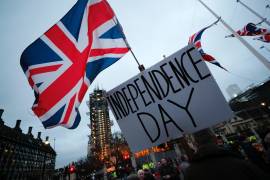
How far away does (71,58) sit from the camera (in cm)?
484

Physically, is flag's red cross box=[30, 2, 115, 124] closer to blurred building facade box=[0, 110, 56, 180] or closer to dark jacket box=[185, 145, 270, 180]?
dark jacket box=[185, 145, 270, 180]

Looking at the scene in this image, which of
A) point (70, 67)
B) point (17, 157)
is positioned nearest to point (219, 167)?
point (70, 67)

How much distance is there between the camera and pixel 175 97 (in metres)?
3.10

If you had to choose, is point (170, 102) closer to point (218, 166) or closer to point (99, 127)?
point (218, 166)

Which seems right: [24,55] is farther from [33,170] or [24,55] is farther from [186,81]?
[33,170]

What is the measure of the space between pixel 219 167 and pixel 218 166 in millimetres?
13

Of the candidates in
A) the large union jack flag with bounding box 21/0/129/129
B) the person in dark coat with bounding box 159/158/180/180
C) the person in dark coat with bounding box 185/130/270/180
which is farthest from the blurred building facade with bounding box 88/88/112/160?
the person in dark coat with bounding box 185/130/270/180

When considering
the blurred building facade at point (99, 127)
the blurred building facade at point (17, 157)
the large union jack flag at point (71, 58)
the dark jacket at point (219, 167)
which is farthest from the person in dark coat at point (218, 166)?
the blurred building facade at point (99, 127)

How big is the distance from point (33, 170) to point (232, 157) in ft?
245

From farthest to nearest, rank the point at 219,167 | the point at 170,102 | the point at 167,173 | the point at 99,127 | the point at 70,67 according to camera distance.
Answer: the point at 99,127 → the point at 167,173 → the point at 70,67 → the point at 170,102 → the point at 219,167

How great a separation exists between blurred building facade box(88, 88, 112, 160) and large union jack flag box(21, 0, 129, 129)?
117163mm

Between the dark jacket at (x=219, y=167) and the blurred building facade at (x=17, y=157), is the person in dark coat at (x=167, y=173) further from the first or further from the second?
the blurred building facade at (x=17, y=157)

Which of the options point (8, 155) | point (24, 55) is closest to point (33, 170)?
point (8, 155)

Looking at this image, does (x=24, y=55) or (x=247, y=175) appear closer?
(x=247, y=175)
